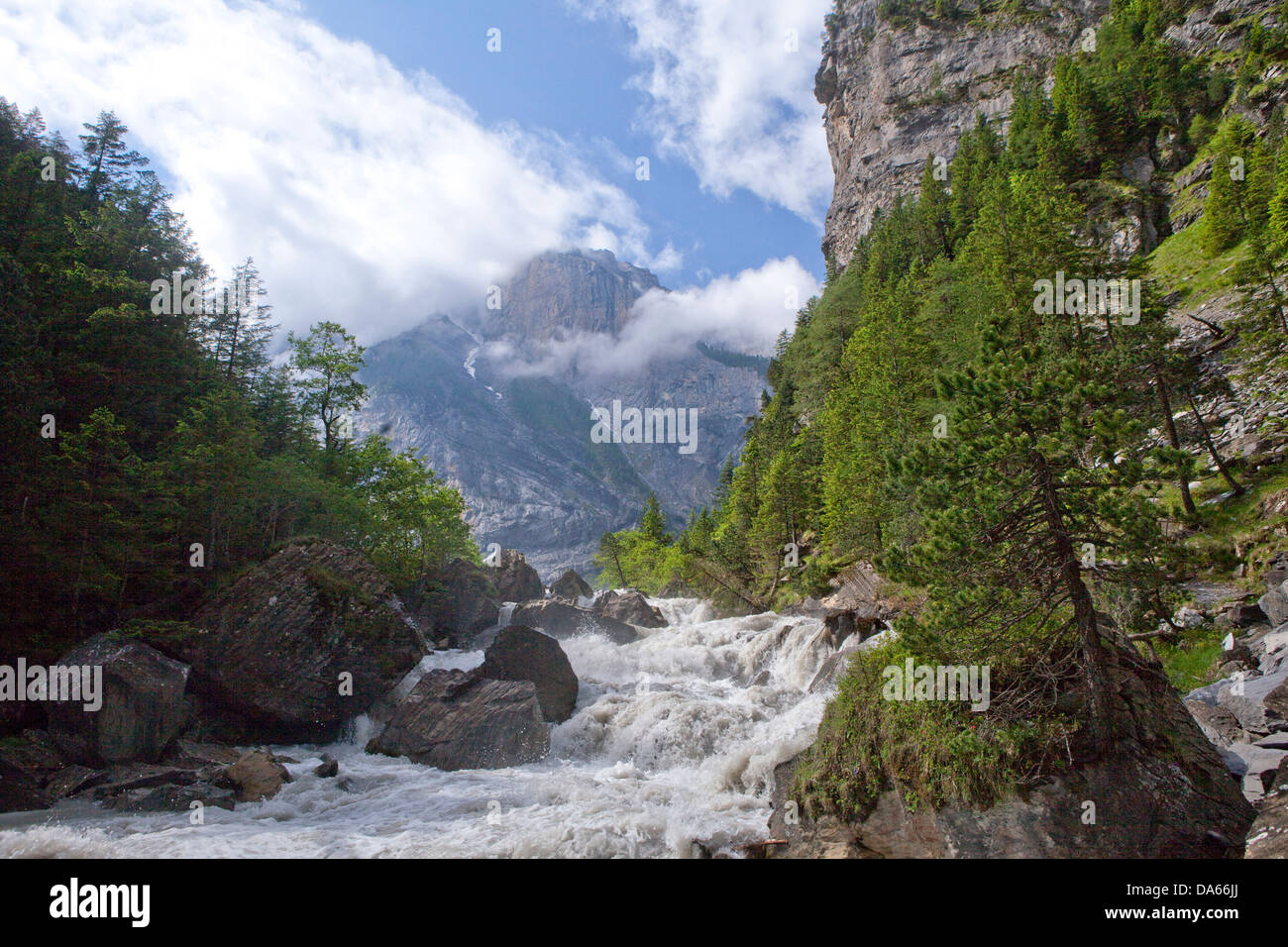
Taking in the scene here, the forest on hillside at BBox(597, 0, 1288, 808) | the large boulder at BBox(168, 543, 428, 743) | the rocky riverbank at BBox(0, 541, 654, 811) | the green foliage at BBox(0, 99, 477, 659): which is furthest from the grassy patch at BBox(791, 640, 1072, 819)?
the green foliage at BBox(0, 99, 477, 659)

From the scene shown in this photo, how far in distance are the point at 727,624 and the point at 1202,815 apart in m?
26.6

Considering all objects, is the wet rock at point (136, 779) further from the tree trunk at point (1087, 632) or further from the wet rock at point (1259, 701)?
the wet rock at point (1259, 701)

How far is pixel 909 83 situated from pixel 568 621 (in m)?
129

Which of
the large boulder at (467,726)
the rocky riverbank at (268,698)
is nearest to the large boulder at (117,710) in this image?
the rocky riverbank at (268,698)

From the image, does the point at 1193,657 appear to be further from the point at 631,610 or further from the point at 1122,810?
the point at 631,610

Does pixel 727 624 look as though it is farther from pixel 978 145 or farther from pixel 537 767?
pixel 978 145

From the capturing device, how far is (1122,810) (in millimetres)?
10195

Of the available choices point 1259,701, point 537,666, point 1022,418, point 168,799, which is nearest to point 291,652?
point 168,799

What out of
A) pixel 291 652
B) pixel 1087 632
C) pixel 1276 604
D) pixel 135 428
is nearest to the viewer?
pixel 1087 632

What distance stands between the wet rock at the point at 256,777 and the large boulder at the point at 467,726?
412 centimetres

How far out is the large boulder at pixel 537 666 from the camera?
2416cm

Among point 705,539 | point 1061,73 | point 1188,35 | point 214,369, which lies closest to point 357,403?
point 214,369

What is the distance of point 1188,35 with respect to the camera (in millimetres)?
59062

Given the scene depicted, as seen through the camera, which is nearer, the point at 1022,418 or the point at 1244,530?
the point at 1022,418
